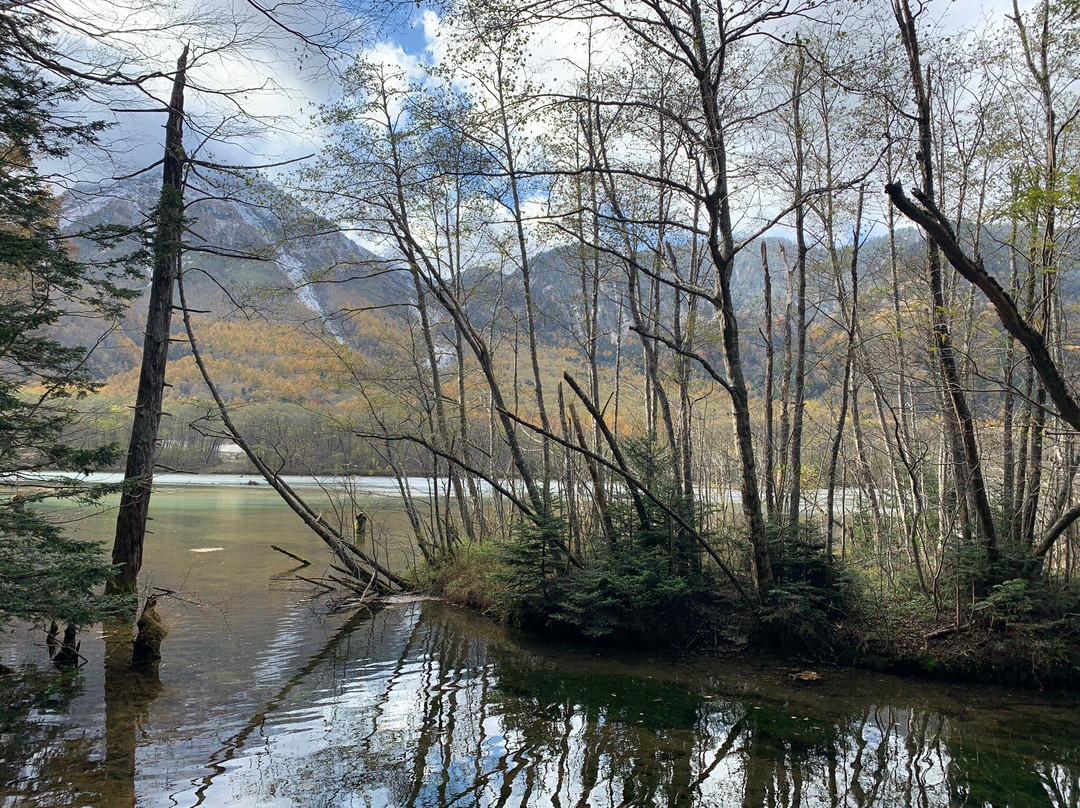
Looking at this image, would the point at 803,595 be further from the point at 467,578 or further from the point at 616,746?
the point at 467,578

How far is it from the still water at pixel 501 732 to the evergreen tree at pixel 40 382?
1153mm

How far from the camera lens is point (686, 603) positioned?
8.85 metres

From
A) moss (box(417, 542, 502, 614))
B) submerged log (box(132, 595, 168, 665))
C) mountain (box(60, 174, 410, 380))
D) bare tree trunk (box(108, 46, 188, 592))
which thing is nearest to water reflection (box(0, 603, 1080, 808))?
submerged log (box(132, 595, 168, 665))

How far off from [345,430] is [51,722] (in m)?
6.61

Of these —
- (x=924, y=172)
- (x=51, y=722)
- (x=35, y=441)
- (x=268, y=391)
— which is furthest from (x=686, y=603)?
(x=268, y=391)

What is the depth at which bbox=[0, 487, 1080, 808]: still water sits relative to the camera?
447cm

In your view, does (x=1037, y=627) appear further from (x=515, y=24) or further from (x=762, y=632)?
(x=515, y=24)

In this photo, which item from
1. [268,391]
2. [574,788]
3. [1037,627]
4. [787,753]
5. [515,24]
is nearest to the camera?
[574,788]

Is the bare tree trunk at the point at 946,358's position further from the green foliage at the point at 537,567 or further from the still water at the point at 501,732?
the green foliage at the point at 537,567

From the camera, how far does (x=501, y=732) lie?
5.59m

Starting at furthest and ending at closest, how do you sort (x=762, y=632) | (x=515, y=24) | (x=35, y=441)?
(x=762, y=632)
(x=515, y=24)
(x=35, y=441)

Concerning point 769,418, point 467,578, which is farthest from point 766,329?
point 467,578

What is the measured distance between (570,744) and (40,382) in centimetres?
636

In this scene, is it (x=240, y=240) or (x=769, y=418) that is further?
(x=240, y=240)
